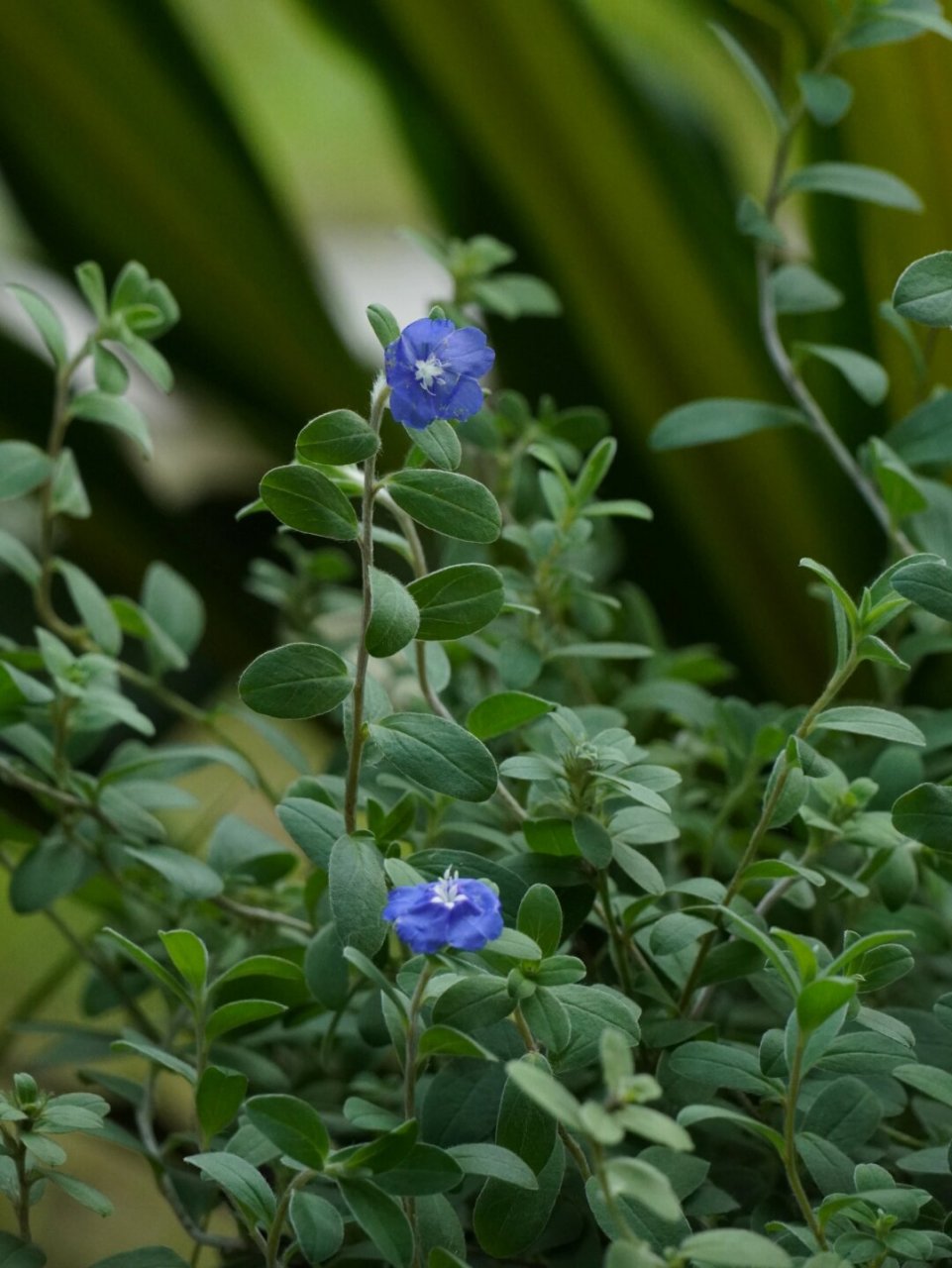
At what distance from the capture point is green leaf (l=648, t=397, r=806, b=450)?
2.32 ft

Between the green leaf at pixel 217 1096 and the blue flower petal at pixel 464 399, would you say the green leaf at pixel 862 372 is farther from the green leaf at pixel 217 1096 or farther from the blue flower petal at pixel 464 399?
the green leaf at pixel 217 1096

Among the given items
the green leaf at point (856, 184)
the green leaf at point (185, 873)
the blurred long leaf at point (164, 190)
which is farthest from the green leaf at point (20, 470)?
the blurred long leaf at point (164, 190)

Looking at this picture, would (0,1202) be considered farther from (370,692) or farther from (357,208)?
(357,208)

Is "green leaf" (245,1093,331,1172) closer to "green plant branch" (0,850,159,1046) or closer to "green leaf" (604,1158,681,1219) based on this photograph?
"green leaf" (604,1158,681,1219)

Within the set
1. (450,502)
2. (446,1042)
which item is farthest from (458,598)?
(446,1042)

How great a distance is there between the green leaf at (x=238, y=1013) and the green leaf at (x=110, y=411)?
0.80ft

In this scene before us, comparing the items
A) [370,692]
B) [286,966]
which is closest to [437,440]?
[370,692]

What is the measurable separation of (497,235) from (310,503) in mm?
758

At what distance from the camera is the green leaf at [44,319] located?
638 mm

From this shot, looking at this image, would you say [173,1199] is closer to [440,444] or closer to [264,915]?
[264,915]

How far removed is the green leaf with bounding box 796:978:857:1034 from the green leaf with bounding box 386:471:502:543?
0.16 metres

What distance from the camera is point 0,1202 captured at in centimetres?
86

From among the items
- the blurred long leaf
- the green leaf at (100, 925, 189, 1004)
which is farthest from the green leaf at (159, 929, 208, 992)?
the blurred long leaf

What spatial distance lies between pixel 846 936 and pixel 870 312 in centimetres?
66
